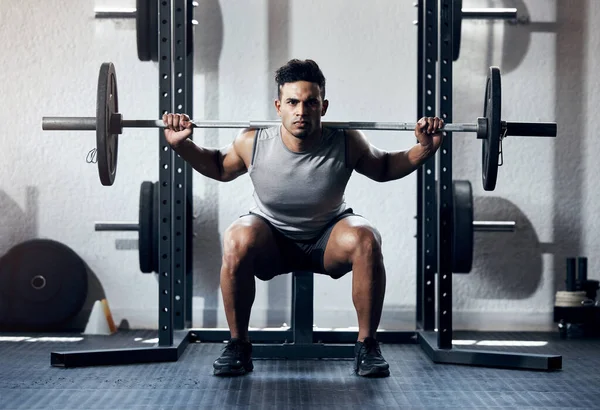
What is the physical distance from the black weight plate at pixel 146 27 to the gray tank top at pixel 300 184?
2.95ft

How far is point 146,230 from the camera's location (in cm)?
345

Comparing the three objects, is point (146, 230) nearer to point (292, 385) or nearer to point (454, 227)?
point (292, 385)

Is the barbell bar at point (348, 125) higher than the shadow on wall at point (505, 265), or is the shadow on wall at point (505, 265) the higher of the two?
the barbell bar at point (348, 125)

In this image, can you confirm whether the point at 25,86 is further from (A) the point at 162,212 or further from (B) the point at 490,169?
(B) the point at 490,169

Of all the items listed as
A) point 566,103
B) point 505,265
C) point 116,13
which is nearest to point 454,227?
point 505,265

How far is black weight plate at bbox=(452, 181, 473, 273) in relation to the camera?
3.38m

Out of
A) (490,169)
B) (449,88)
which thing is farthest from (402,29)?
(490,169)

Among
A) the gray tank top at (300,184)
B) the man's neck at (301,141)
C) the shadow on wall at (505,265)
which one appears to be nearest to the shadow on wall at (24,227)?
the gray tank top at (300,184)

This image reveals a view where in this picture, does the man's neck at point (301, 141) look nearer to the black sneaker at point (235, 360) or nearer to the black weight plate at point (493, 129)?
the black weight plate at point (493, 129)

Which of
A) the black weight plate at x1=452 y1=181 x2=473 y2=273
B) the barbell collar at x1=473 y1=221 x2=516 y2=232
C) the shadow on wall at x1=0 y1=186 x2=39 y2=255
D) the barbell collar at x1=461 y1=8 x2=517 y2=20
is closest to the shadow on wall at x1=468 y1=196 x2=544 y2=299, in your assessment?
the barbell collar at x1=473 y1=221 x2=516 y2=232

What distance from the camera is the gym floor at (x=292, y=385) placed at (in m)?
2.40

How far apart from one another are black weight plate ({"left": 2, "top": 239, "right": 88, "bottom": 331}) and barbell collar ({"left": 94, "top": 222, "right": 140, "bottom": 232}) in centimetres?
28

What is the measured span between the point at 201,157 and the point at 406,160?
71 cm

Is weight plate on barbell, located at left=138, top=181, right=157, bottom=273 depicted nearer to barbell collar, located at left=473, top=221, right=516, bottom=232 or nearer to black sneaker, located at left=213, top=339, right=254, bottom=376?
black sneaker, located at left=213, top=339, right=254, bottom=376
